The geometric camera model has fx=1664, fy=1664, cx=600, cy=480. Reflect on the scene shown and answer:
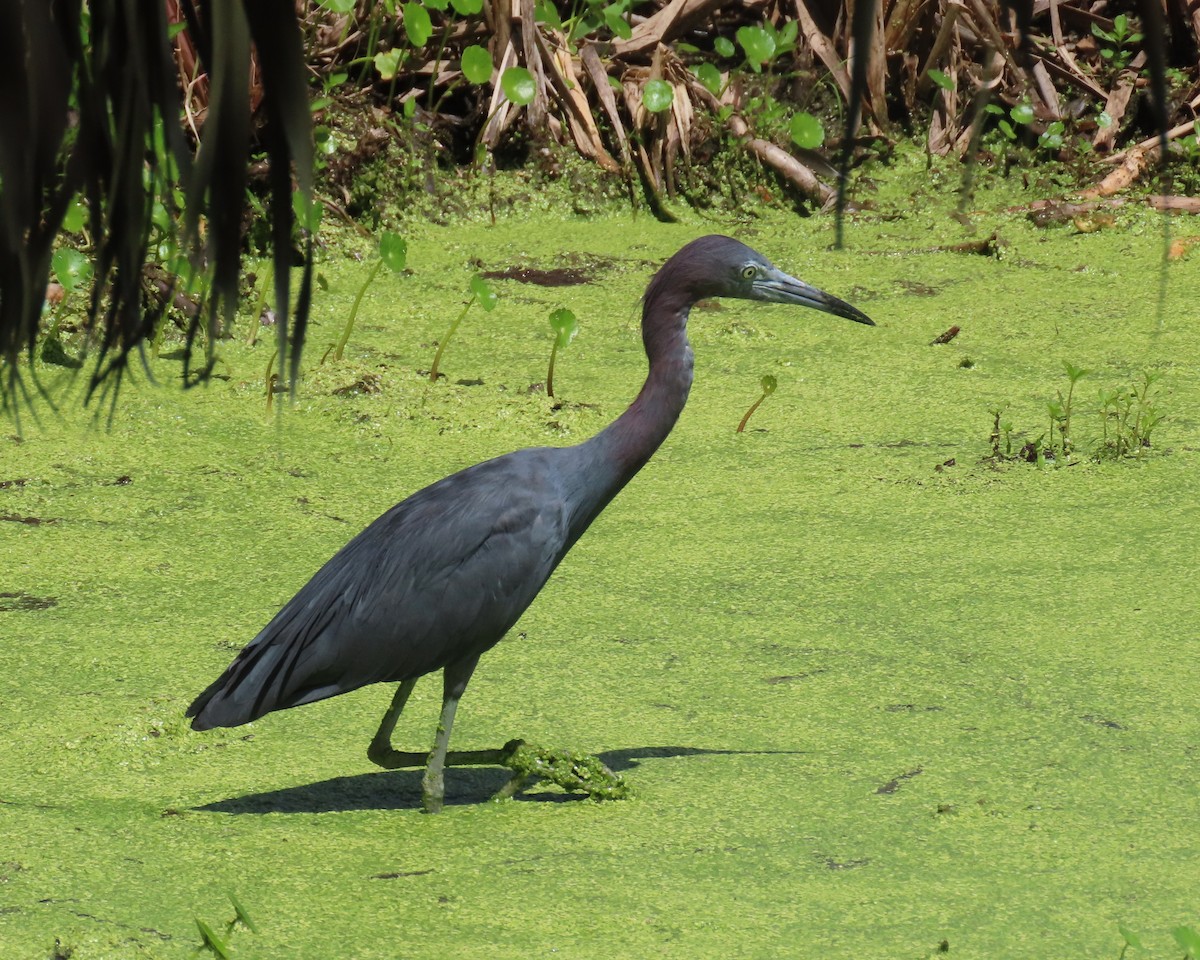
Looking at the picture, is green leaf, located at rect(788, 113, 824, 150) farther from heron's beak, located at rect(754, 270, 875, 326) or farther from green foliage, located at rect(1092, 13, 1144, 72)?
heron's beak, located at rect(754, 270, 875, 326)

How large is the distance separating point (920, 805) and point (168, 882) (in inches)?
44.5

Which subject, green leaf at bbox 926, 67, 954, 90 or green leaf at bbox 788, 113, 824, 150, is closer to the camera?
green leaf at bbox 788, 113, 824, 150

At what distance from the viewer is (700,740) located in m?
2.86

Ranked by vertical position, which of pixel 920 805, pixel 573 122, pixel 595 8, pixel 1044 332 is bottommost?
pixel 920 805

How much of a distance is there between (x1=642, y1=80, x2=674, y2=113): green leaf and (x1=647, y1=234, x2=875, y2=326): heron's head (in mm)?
2601

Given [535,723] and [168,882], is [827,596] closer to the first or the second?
[535,723]

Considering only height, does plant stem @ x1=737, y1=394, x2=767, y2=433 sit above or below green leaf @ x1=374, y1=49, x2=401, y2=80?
below

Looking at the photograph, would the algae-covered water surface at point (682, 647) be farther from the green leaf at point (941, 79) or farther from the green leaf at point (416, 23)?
the green leaf at point (941, 79)

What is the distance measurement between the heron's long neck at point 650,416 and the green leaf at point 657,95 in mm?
2747

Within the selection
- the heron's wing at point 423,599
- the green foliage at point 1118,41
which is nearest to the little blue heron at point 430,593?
the heron's wing at point 423,599

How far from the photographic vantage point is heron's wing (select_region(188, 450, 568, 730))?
8.66 feet

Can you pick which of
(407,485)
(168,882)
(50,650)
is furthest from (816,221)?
(168,882)

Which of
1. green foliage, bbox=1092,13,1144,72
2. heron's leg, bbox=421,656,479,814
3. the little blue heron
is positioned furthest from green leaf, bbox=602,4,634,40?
heron's leg, bbox=421,656,479,814

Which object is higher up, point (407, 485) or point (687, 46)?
point (687, 46)
